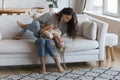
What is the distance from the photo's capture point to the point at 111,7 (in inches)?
221

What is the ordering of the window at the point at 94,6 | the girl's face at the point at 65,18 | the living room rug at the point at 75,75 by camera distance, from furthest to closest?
the window at the point at 94,6, the girl's face at the point at 65,18, the living room rug at the point at 75,75

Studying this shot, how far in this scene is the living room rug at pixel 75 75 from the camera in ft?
10.6

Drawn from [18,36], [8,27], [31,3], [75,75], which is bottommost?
[75,75]

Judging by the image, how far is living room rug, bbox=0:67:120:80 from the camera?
3240mm

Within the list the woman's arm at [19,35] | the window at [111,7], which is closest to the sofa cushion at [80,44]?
the woman's arm at [19,35]

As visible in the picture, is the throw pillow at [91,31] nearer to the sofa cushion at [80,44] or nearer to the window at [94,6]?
the sofa cushion at [80,44]

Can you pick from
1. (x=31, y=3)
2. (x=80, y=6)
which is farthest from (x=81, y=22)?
(x=31, y=3)

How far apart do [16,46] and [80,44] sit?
92 centimetres

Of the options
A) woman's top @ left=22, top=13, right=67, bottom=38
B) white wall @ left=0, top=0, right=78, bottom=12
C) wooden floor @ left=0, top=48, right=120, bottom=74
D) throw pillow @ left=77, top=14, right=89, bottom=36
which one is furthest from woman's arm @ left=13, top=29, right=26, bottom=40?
white wall @ left=0, top=0, right=78, bottom=12

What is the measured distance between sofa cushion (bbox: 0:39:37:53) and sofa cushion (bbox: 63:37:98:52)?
49 centimetres

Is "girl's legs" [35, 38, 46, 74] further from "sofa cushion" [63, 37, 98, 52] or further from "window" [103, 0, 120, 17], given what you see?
"window" [103, 0, 120, 17]

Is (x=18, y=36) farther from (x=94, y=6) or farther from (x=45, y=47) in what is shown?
(x=94, y=6)

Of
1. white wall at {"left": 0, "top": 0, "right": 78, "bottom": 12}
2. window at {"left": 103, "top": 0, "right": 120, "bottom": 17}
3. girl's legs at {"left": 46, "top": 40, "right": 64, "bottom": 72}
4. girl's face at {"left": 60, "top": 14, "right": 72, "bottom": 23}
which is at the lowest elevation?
girl's legs at {"left": 46, "top": 40, "right": 64, "bottom": 72}

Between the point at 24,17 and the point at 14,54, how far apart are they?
77 centimetres
